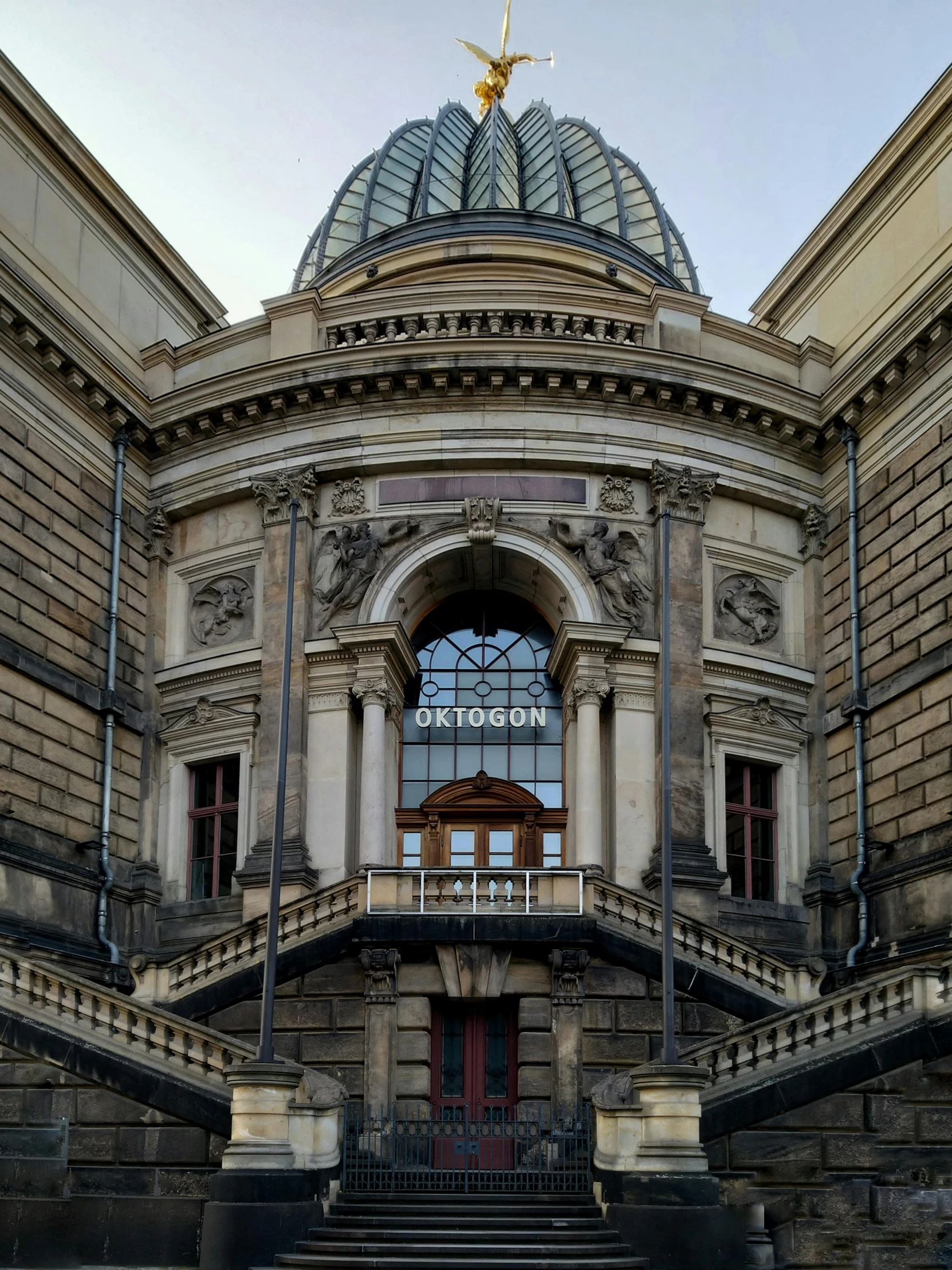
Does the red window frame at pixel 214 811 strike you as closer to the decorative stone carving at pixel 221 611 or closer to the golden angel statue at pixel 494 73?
the decorative stone carving at pixel 221 611

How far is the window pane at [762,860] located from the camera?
111 feet

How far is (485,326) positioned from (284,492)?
18.5 ft

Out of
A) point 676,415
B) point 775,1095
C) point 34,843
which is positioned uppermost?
point 676,415

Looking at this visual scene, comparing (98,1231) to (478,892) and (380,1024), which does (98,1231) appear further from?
(478,892)

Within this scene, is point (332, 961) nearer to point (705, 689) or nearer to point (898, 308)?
point (705, 689)

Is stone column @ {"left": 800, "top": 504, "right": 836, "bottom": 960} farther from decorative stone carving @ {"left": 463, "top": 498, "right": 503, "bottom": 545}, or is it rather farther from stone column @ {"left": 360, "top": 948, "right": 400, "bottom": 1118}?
stone column @ {"left": 360, "top": 948, "right": 400, "bottom": 1118}

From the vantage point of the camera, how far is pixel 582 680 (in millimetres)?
33156

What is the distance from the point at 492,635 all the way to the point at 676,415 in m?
6.16

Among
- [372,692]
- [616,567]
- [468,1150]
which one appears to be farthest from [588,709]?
[468,1150]

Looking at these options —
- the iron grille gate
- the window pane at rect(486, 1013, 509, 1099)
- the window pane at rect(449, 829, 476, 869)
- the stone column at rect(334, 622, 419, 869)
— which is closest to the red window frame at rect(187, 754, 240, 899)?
the stone column at rect(334, 622, 419, 869)

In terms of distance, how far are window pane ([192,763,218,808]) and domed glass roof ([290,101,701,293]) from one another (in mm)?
20578

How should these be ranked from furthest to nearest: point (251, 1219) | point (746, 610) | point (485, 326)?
point (485, 326) < point (746, 610) < point (251, 1219)

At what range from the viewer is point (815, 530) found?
118 ft

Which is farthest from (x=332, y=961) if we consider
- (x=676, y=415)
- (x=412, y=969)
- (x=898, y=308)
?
(x=898, y=308)
